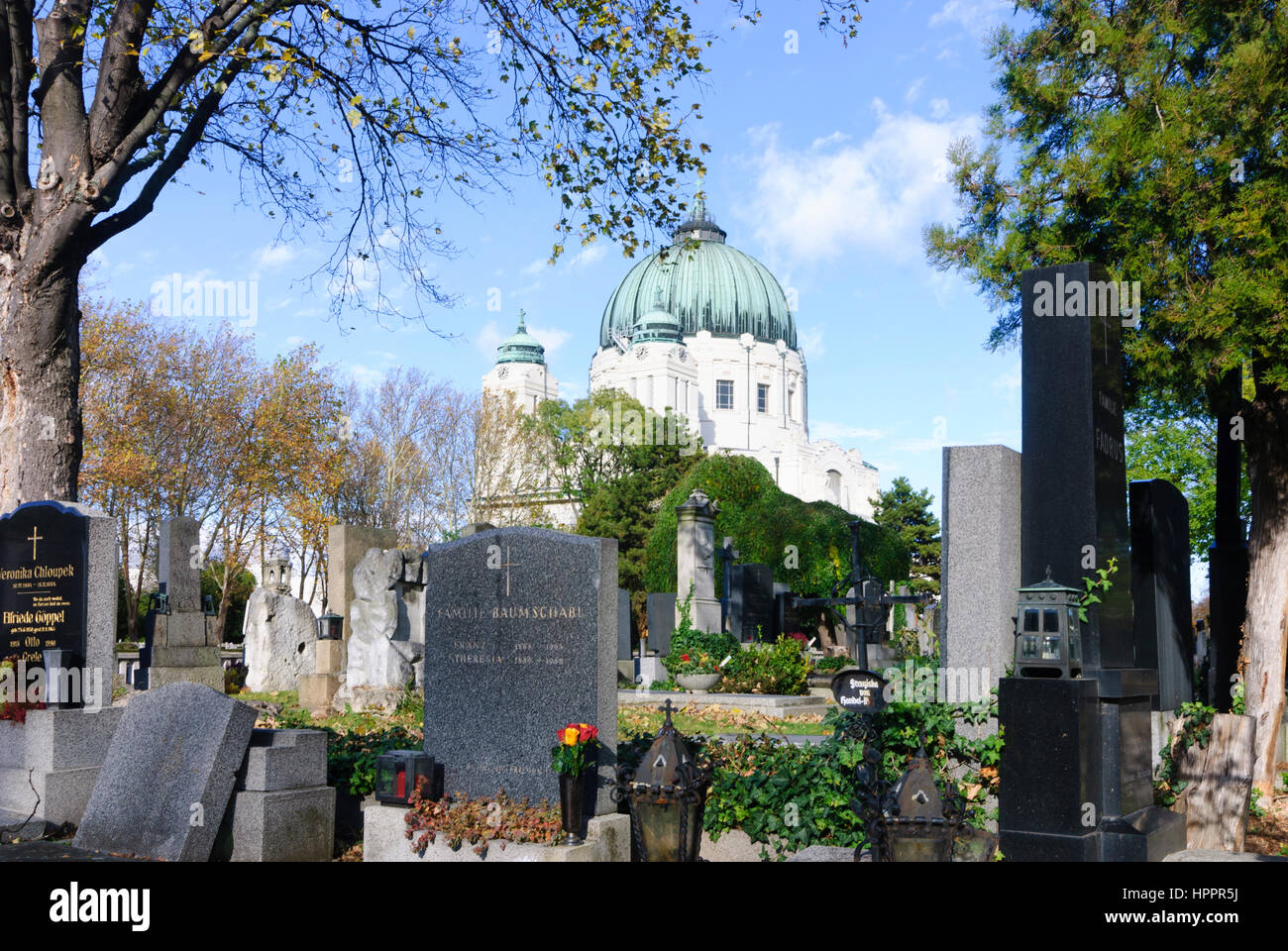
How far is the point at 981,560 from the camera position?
27.2ft

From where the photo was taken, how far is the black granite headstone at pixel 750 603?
21.5 metres

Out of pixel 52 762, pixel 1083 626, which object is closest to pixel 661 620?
pixel 52 762

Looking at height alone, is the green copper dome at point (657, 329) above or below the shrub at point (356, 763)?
above

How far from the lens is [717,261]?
8544 centimetres

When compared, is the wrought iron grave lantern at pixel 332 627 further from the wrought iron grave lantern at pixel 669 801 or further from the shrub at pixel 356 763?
the wrought iron grave lantern at pixel 669 801

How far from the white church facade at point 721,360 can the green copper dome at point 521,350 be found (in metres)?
0.07

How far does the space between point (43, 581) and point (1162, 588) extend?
30.9ft

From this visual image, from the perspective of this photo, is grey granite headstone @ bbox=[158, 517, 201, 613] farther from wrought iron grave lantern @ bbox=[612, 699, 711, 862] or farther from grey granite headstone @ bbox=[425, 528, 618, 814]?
wrought iron grave lantern @ bbox=[612, 699, 711, 862]

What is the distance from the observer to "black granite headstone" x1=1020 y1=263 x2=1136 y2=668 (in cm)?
721

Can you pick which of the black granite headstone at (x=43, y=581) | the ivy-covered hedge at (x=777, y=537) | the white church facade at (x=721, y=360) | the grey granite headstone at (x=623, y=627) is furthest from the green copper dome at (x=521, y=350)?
the black granite headstone at (x=43, y=581)

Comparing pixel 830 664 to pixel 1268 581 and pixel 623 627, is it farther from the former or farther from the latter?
pixel 1268 581

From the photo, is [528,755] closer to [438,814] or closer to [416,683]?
[438,814]

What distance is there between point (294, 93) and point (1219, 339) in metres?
9.77

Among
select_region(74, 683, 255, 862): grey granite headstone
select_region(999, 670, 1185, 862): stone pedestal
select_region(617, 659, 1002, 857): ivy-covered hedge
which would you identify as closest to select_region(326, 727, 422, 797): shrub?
select_region(74, 683, 255, 862): grey granite headstone
